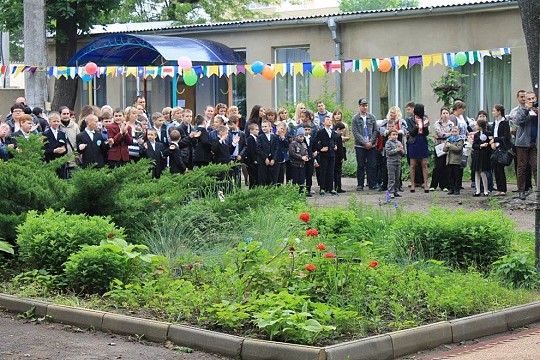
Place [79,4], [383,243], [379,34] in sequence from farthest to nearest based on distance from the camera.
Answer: [79,4] < [379,34] < [383,243]

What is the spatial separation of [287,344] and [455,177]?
549 inches

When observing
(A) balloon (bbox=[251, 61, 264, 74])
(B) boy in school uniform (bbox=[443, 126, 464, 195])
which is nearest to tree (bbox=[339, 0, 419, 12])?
(A) balloon (bbox=[251, 61, 264, 74])

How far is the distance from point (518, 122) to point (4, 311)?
1249 cm

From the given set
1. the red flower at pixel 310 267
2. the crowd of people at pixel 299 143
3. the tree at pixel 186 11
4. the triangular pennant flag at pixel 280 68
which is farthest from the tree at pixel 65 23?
the red flower at pixel 310 267

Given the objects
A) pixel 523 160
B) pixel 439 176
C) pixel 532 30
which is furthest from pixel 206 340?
pixel 439 176

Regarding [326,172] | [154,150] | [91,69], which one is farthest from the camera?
[91,69]

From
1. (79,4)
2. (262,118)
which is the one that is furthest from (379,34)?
(79,4)

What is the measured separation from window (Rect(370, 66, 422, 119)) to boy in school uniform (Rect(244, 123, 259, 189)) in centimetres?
1021

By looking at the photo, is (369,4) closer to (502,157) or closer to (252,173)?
(502,157)

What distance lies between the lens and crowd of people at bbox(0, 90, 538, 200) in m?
18.8

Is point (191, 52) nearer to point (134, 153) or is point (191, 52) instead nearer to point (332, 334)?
point (134, 153)

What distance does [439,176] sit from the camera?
2275 centimetres

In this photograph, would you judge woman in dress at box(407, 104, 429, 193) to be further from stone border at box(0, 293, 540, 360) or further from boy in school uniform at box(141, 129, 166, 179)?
stone border at box(0, 293, 540, 360)

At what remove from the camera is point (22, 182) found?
12.7m
